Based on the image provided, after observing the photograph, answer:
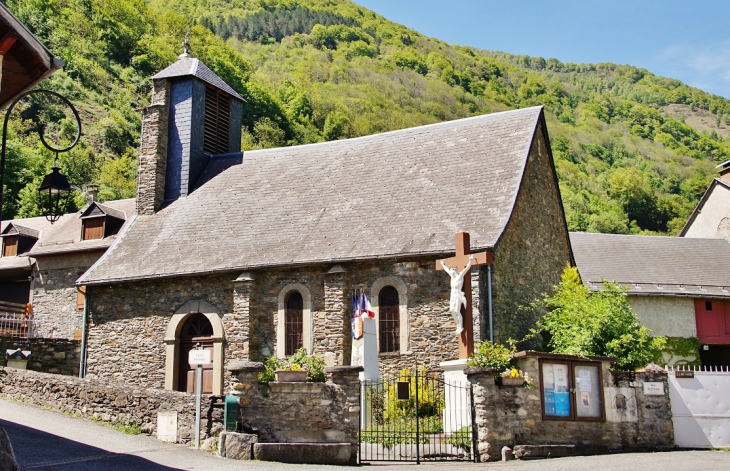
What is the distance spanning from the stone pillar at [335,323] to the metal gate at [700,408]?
295 inches

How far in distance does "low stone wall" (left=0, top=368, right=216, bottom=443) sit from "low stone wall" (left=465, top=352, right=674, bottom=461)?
4925mm

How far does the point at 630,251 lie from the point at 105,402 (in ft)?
73.7

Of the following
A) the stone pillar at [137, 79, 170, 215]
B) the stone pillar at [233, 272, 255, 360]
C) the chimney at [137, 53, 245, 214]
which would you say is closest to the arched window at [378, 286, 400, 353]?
the stone pillar at [233, 272, 255, 360]

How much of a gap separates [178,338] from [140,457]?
8532 millimetres

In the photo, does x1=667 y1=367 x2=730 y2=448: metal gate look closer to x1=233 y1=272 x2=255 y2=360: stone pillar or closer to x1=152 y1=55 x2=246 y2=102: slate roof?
x1=233 y1=272 x2=255 y2=360: stone pillar

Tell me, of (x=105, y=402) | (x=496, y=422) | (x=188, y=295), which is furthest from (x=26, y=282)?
(x=496, y=422)

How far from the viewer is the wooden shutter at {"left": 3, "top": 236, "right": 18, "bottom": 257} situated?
29966 millimetres

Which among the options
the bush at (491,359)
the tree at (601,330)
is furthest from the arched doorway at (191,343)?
the tree at (601,330)

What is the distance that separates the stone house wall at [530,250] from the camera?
18578mm

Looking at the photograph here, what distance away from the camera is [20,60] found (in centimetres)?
1030

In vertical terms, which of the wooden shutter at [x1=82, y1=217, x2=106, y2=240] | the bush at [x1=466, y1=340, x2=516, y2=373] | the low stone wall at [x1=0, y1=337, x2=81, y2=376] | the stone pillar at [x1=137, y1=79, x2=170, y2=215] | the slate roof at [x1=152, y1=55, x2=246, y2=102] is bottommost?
the bush at [x1=466, y1=340, x2=516, y2=373]

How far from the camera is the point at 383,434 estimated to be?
13.9 metres

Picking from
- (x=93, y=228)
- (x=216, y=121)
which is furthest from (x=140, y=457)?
(x=216, y=121)

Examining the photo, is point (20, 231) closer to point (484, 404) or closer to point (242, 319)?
point (242, 319)
